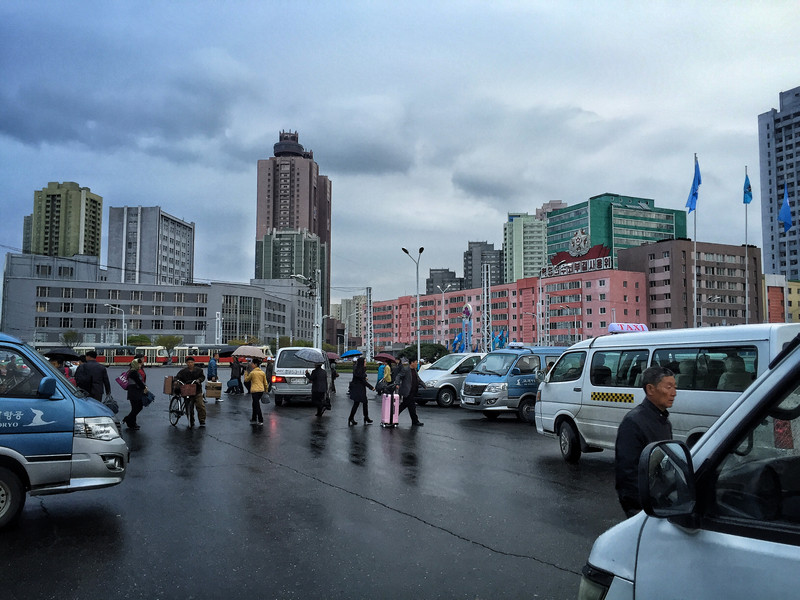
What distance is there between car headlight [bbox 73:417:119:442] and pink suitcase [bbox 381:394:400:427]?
918cm

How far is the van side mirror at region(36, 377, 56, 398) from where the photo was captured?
6.48 meters

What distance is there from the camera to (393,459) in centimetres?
1096

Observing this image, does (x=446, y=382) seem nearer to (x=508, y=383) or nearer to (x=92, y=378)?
(x=508, y=383)

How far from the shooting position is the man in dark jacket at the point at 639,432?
4160 mm

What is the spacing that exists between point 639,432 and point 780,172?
183023 mm

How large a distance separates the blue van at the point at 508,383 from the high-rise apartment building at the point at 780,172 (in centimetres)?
15922

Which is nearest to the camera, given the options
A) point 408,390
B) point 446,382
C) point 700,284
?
point 408,390

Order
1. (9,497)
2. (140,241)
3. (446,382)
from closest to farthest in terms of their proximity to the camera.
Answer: (9,497) < (446,382) < (140,241)

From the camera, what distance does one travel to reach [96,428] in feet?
22.6

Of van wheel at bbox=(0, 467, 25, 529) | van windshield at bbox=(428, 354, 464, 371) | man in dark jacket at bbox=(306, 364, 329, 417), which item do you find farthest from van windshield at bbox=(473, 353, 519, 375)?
van wheel at bbox=(0, 467, 25, 529)

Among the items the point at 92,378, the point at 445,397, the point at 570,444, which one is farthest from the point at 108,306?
the point at 570,444

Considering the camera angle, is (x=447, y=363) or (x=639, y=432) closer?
(x=639, y=432)

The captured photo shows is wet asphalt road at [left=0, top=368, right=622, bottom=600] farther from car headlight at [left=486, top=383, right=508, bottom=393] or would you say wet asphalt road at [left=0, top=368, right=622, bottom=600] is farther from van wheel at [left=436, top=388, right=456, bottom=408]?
van wheel at [left=436, top=388, right=456, bottom=408]

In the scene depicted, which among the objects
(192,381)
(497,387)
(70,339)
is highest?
(70,339)
